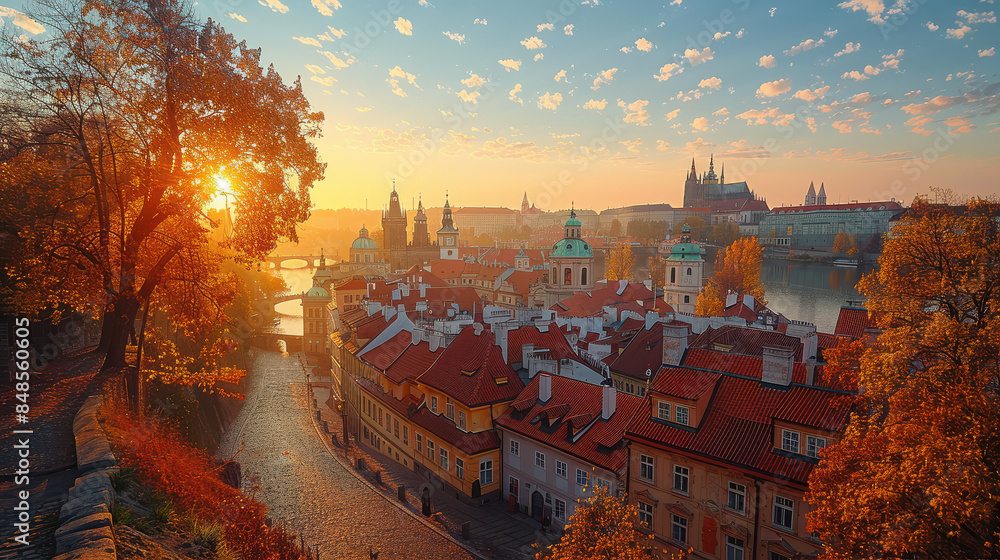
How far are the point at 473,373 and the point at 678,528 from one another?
1051 centimetres

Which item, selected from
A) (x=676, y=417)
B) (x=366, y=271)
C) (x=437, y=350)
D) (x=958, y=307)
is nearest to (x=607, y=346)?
(x=437, y=350)

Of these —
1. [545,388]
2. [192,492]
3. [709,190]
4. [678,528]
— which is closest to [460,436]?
[545,388]

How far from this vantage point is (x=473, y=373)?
23422 millimetres

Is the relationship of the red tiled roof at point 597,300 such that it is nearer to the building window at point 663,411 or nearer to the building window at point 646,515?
the building window at point 663,411

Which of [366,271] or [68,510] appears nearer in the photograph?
[68,510]

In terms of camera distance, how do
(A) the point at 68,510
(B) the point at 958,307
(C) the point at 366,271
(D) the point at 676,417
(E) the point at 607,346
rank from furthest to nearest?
(C) the point at 366,271
(E) the point at 607,346
(D) the point at 676,417
(B) the point at 958,307
(A) the point at 68,510

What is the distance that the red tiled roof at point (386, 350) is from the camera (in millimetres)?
29280

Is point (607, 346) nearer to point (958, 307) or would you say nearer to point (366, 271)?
point (958, 307)

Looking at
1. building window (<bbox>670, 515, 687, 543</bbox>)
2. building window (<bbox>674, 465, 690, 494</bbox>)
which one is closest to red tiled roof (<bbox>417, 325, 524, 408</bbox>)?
building window (<bbox>674, 465, 690, 494</bbox>)

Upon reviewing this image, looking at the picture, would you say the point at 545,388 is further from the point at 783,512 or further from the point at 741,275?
the point at 741,275

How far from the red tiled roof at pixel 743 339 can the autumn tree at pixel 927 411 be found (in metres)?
14.4

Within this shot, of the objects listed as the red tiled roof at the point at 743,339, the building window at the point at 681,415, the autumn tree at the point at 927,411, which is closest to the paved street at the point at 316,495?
the building window at the point at 681,415

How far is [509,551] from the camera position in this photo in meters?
17.5

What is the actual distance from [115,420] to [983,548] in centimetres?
1566
